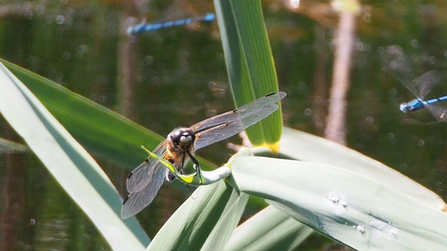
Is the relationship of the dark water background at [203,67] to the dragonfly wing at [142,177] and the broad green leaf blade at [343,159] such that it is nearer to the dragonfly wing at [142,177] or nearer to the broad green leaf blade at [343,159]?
the broad green leaf blade at [343,159]

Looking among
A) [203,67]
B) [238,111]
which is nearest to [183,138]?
[238,111]

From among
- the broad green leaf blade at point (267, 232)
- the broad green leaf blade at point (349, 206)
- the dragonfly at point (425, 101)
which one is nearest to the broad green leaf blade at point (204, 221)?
the broad green leaf blade at point (349, 206)

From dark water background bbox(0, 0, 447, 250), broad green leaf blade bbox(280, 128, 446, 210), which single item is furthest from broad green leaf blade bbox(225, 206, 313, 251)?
dark water background bbox(0, 0, 447, 250)

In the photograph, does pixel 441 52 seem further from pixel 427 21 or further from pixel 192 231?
pixel 192 231

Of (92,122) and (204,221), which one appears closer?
(204,221)

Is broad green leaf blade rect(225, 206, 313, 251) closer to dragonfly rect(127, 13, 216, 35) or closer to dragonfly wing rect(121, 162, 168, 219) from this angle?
dragonfly wing rect(121, 162, 168, 219)

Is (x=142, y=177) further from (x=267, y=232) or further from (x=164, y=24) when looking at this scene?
(x=164, y=24)
